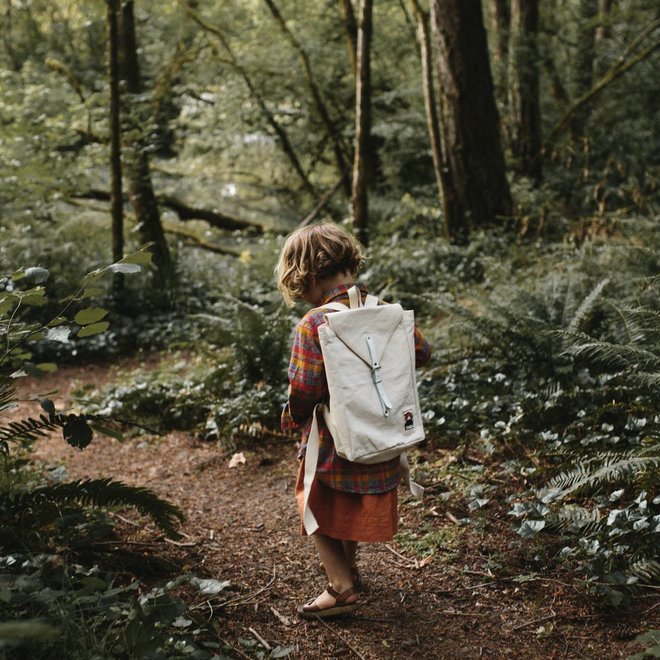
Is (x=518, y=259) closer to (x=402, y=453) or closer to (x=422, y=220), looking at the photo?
(x=422, y=220)

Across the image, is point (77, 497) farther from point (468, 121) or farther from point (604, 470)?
point (468, 121)

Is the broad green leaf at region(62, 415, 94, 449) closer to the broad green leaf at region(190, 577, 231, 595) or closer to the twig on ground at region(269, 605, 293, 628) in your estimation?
the broad green leaf at region(190, 577, 231, 595)

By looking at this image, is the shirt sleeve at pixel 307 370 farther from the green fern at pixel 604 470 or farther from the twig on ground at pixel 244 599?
the green fern at pixel 604 470

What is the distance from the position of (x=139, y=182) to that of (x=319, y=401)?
8703mm

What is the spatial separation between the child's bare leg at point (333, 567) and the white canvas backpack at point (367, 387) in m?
0.24

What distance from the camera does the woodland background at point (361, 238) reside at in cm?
334

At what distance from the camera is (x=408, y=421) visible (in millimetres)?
3047

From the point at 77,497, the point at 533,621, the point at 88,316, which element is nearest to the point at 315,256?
the point at 88,316

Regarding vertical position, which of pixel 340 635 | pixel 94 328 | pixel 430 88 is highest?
pixel 430 88

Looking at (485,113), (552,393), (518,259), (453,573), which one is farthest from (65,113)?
(453,573)

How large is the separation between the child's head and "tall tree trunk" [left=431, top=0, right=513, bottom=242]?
596 cm

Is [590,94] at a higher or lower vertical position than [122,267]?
higher

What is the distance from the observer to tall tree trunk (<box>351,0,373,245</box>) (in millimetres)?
8414

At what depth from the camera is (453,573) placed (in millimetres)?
3637
